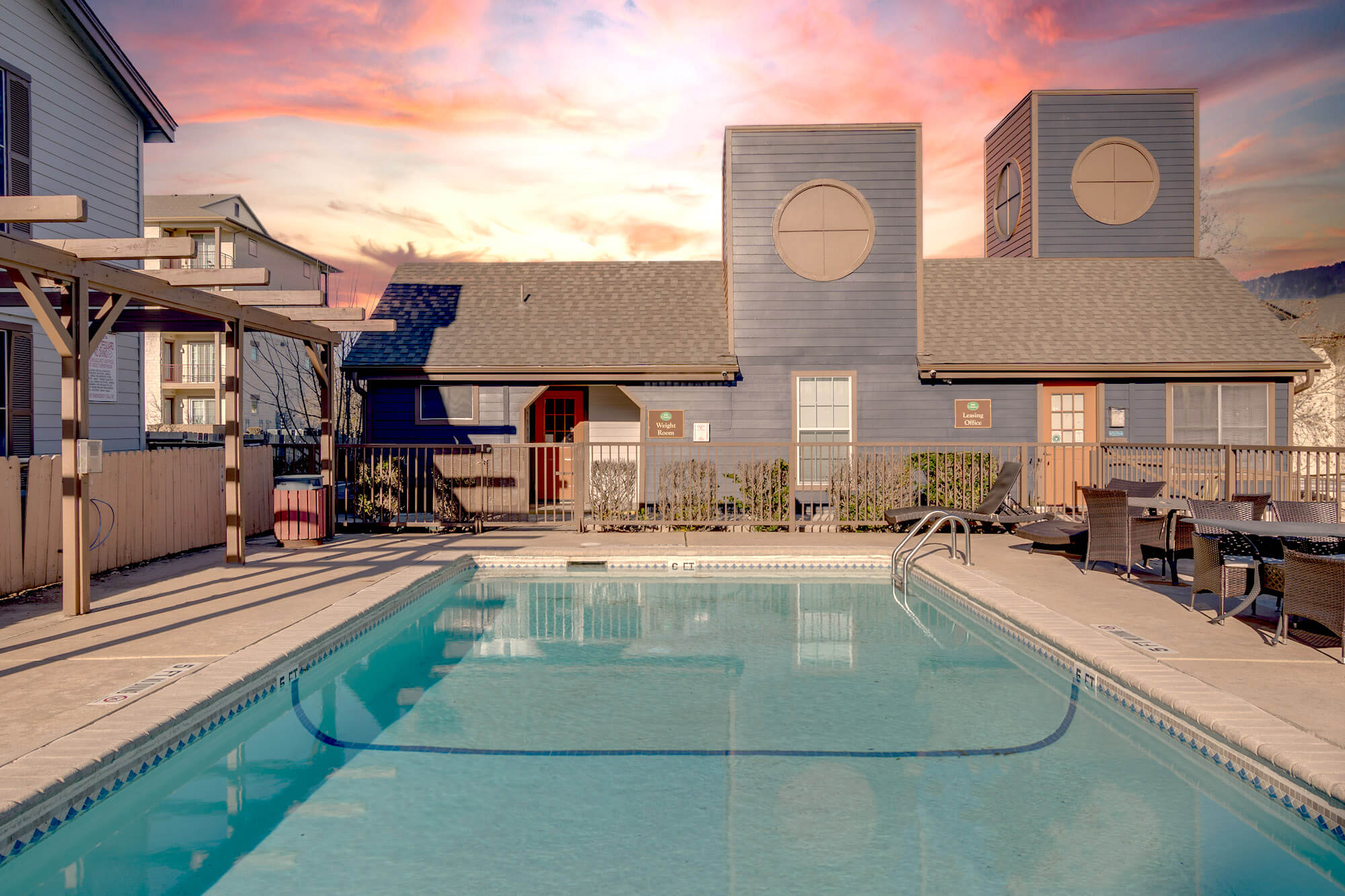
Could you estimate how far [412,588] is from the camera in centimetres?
792

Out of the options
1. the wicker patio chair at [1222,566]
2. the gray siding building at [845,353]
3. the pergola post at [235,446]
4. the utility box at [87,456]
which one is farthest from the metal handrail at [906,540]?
the utility box at [87,456]

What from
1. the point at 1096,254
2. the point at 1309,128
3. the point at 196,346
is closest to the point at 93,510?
the point at 1096,254

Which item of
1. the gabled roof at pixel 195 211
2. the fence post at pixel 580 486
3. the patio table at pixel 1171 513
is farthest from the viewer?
the gabled roof at pixel 195 211

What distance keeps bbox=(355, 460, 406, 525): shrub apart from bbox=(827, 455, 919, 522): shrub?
22.3ft

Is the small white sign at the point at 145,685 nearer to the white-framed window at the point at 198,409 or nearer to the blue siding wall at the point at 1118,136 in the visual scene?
the blue siding wall at the point at 1118,136

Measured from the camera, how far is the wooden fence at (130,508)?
727 cm

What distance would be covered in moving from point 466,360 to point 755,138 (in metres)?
6.81

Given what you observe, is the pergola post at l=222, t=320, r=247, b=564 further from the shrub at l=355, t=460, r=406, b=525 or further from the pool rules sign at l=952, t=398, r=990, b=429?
the pool rules sign at l=952, t=398, r=990, b=429

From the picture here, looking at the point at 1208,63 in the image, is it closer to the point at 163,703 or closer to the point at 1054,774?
the point at 1054,774

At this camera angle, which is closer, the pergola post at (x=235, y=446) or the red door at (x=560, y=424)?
the pergola post at (x=235, y=446)

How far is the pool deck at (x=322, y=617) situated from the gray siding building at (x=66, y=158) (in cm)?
362

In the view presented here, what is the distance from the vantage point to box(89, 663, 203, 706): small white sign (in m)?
4.34

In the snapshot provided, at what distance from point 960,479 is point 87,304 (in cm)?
1137

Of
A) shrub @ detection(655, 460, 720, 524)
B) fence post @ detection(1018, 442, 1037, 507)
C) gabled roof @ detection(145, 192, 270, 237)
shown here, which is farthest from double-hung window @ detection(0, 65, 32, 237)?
gabled roof @ detection(145, 192, 270, 237)
